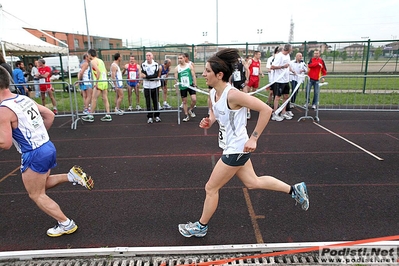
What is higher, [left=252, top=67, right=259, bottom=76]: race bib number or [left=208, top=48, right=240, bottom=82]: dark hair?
[left=208, top=48, right=240, bottom=82]: dark hair

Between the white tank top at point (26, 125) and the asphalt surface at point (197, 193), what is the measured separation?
3.54 ft

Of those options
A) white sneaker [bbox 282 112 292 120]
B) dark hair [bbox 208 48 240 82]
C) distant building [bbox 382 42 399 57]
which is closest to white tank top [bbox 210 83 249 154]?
dark hair [bbox 208 48 240 82]

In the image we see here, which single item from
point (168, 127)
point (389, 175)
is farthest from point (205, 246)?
point (168, 127)

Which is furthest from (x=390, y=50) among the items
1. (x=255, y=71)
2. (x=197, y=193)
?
(x=197, y=193)

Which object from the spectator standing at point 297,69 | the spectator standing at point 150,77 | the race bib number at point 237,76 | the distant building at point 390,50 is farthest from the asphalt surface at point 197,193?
the distant building at point 390,50

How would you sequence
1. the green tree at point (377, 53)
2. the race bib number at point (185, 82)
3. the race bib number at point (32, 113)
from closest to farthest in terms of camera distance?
Answer: the race bib number at point (32, 113), the race bib number at point (185, 82), the green tree at point (377, 53)

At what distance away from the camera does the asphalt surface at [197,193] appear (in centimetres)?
323

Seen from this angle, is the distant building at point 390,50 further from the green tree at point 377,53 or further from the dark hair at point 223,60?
the dark hair at point 223,60

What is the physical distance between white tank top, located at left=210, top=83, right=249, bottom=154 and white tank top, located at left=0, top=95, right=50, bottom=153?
170cm

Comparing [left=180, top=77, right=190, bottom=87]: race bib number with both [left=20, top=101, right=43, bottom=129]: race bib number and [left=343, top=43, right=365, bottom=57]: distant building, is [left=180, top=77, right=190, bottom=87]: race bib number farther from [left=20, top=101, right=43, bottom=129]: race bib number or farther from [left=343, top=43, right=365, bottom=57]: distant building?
[left=343, top=43, right=365, bottom=57]: distant building

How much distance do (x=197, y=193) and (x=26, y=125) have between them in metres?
2.33

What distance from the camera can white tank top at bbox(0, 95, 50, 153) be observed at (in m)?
2.72

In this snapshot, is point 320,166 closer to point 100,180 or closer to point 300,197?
point 300,197

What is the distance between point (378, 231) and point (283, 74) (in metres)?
5.85
